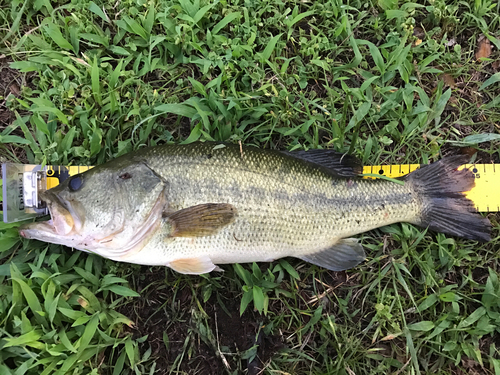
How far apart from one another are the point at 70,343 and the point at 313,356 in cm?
201

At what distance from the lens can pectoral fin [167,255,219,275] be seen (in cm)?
262

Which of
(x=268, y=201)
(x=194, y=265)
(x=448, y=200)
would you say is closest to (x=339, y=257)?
(x=268, y=201)

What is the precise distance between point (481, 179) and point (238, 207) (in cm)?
239

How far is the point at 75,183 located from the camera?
8.40ft

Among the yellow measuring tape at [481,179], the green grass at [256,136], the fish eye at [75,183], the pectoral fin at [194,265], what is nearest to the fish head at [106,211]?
the fish eye at [75,183]

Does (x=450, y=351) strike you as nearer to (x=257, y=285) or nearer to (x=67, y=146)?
(x=257, y=285)

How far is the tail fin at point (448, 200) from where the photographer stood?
2971mm

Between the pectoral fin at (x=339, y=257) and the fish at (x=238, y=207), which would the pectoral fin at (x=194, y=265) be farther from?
the pectoral fin at (x=339, y=257)

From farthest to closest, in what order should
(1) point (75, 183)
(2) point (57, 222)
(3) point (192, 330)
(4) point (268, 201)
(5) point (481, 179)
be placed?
(5) point (481, 179) → (3) point (192, 330) → (4) point (268, 201) → (1) point (75, 183) → (2) point (57, 222)

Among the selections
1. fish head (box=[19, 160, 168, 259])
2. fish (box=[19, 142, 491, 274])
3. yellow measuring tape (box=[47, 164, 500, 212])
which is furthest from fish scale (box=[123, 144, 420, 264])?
yellow measuring tape (box=[47, 164, 500, 212])

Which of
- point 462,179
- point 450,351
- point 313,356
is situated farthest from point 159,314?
point 462,179

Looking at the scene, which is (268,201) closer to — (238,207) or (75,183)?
(238,207)

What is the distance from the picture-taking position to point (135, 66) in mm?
3205

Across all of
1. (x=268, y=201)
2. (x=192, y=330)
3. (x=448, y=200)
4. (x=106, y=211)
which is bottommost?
(x=192, y=330)
